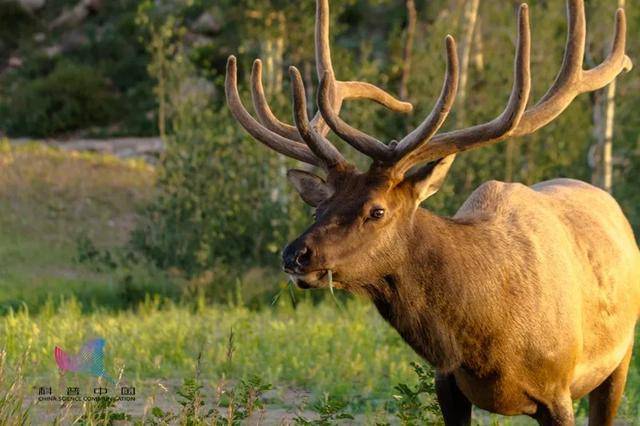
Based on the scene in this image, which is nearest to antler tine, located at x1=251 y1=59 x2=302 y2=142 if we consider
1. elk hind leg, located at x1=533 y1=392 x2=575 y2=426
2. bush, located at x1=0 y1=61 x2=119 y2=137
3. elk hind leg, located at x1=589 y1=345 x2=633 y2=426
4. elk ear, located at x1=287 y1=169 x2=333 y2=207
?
elk ear, located at x1=287 y1=169 x2=333 y2=207

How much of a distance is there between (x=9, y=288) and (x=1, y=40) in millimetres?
22356

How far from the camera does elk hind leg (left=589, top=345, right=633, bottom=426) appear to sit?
6566 millimetres

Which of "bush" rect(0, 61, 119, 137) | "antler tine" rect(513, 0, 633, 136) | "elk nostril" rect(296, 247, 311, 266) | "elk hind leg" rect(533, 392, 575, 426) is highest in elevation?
"antler tine" rect(513, 0, 633, 136)

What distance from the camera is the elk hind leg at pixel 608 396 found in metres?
6.57

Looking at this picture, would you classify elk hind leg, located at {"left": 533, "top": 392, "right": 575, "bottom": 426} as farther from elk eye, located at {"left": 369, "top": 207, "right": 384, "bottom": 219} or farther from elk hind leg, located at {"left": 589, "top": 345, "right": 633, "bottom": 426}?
elk eye, located at {"left": 369, "top": 207, "right": 384, "bottom": 219}

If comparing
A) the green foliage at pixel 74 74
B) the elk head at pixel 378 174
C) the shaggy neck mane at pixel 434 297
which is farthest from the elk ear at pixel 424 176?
the green foliage at pixel 74 74

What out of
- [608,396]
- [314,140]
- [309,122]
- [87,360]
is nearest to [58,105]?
[87,360]

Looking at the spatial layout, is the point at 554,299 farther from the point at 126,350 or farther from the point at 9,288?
the point at 9,288

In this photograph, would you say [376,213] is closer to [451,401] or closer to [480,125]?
[480,125]

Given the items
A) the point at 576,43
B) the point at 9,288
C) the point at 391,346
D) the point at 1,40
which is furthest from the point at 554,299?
the point at 1,40

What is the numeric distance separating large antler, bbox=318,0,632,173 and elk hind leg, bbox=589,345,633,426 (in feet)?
4.86

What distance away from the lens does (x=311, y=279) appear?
16.9 ft

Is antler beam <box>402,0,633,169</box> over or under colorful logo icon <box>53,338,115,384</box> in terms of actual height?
over

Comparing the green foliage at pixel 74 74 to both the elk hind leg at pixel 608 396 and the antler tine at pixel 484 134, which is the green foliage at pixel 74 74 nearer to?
the elk hind leg at pixel 608 396
